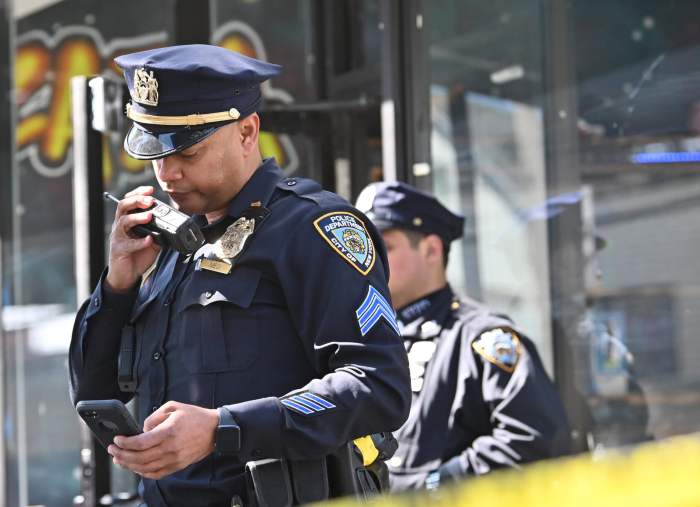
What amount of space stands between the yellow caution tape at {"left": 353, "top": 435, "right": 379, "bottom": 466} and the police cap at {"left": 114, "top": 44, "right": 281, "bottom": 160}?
686 millimetres

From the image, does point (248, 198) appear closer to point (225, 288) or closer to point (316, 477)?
point (225, 288)

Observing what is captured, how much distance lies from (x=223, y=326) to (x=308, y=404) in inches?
10.0

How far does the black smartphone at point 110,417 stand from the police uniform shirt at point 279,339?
0.19 metres

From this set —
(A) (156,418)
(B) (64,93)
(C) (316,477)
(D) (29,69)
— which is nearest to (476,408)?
(C) (316,477)

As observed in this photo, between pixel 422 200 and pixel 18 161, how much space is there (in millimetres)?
→ 2641

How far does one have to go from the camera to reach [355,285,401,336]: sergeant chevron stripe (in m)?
2.15

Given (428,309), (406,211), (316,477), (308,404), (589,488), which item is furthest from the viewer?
(406,211)

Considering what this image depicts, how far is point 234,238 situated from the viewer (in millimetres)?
2281

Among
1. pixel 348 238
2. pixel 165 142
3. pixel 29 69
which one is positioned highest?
pixel 29 69

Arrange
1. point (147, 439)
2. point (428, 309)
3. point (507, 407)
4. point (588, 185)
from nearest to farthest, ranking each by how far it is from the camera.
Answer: point (147, 439)
point (507, 407)
point (428, 309)
point (588, 185)

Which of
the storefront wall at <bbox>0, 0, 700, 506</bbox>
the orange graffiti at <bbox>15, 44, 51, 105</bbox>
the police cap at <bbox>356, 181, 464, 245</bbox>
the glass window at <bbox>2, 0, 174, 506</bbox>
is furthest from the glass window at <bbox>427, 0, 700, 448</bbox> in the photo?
the orange graffiti at <bbox>15, 44, 51, 105</bbox>

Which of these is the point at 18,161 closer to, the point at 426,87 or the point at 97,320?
the point at 426,87

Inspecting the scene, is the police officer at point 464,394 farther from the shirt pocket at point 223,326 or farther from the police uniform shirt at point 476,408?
the shirt pocket at point 223,326

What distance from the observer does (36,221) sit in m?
5.62
